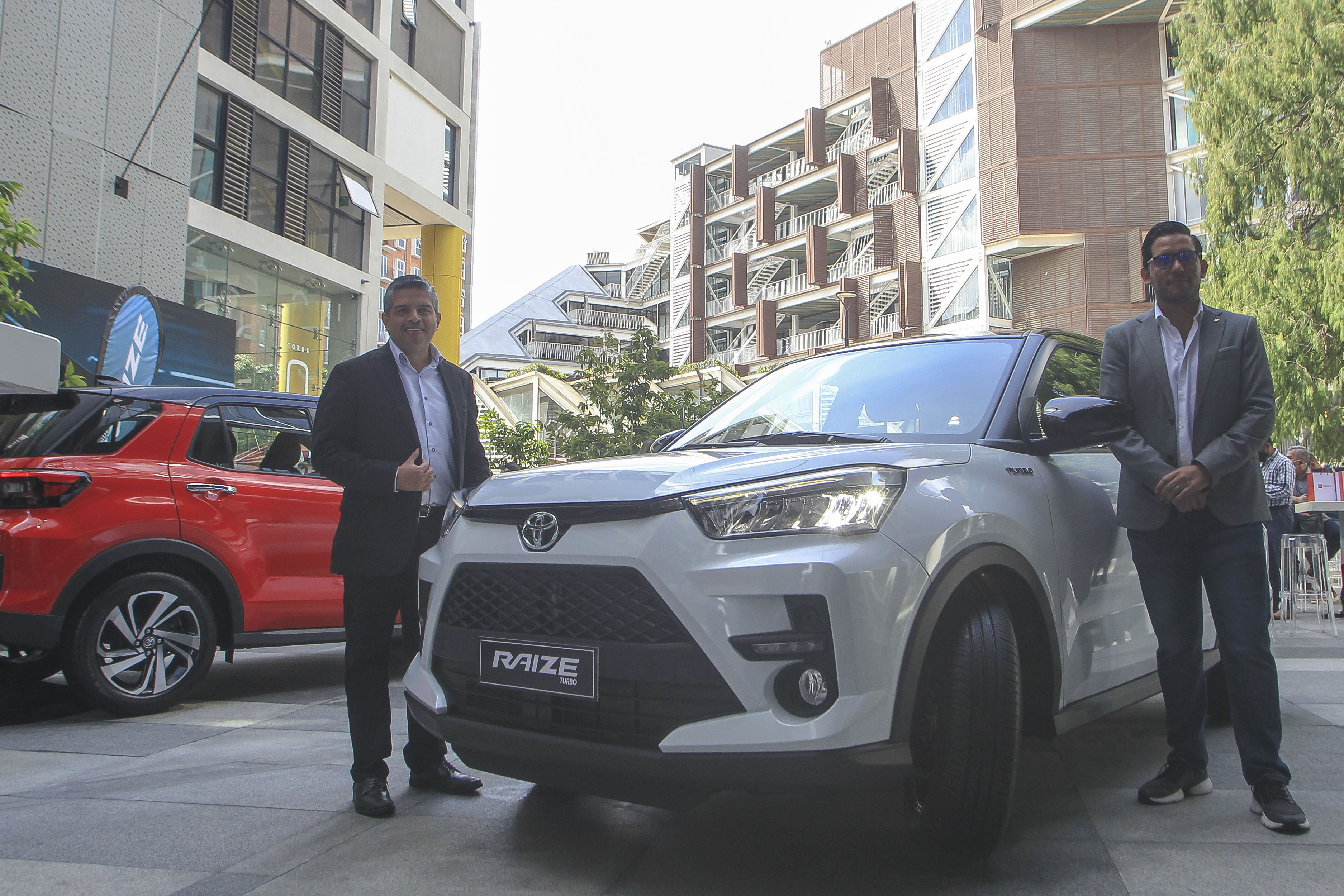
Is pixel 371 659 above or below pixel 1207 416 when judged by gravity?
below

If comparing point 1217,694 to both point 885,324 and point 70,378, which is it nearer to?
point 70,378

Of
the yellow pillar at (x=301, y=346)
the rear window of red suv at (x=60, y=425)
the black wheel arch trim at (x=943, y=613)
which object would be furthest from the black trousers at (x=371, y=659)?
the yellow pillar at (x=301, y=346)

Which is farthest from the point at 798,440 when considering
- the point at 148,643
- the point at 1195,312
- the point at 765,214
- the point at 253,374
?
the point at 765,214

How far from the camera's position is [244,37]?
15844 mm

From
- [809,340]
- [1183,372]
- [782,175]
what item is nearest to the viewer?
[1183,372]

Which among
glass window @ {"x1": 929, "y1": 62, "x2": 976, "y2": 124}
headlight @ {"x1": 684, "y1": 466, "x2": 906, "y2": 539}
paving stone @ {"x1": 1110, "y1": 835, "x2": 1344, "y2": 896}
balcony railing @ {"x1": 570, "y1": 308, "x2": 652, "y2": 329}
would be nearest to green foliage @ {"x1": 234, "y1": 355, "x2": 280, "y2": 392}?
headlight @ {"x1": 684, "y1": 466, "x2": 906, "y2": 539}

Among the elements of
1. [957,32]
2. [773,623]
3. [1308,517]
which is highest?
[957,32]

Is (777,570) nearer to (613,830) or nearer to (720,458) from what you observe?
(720,458)

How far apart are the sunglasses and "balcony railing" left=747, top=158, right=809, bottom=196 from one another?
50483 millimetres

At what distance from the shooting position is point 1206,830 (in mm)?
3158

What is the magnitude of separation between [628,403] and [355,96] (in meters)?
7.65

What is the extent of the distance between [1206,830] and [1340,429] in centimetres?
1668

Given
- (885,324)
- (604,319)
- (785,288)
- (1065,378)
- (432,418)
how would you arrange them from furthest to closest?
(604,319), (785,288), (885,324), (1065,378), (432,418)

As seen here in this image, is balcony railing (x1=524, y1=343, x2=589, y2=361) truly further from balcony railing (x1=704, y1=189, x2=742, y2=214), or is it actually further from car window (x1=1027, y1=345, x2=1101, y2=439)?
car window (x1=1027, y1=345, x2=1101, y2=439)
